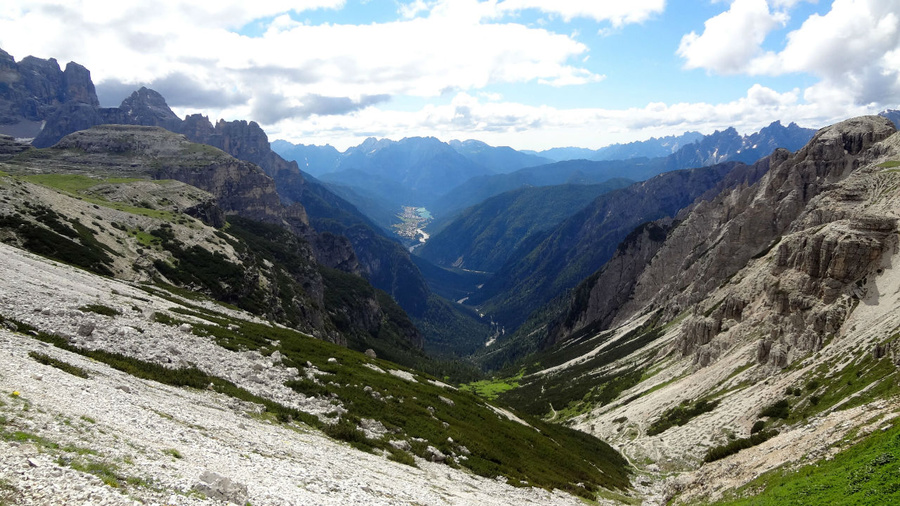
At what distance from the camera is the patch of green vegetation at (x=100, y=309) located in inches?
1626

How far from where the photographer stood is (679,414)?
9812 centimetres

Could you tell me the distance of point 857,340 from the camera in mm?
76375

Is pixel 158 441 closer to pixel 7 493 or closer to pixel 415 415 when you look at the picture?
pixel 7 493

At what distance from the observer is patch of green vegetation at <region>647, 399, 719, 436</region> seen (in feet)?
305

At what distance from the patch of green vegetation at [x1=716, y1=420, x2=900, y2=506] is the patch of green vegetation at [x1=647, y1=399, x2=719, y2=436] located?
60.2m

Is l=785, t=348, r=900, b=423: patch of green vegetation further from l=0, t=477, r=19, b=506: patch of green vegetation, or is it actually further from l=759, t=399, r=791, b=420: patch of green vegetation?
l=0, t=477, r=19, b=506: patch of green vegetation

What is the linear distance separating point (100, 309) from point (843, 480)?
5519 cm

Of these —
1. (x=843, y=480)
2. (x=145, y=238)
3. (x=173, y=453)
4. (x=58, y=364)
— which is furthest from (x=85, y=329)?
(x=145, y=238)

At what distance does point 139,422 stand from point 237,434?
5.19 meters

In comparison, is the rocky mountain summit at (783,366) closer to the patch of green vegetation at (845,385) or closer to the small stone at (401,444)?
the patch of green vegetation at (845,385)

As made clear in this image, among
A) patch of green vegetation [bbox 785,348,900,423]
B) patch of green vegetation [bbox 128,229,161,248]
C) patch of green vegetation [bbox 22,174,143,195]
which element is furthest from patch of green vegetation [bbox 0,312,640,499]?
patch of green vegetation [bbox 22,174,143,195]

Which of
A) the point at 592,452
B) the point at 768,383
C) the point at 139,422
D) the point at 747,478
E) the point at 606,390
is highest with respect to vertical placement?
the point at 139,422

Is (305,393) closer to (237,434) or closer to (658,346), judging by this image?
(237,434)

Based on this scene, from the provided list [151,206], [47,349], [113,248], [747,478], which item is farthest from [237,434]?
[151,206]
